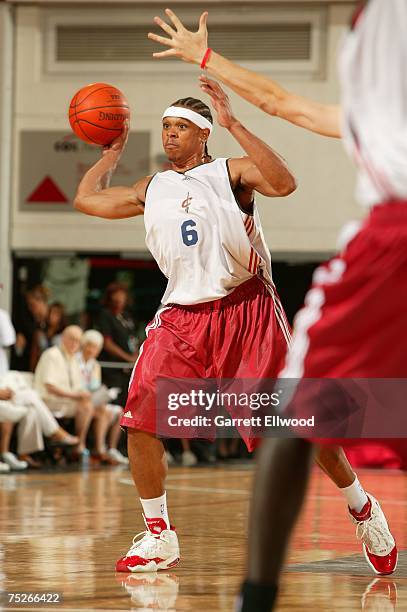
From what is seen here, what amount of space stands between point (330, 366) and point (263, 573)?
A: 1.53 feet

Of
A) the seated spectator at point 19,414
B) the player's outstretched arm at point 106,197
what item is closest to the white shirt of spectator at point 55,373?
the seated spectator at point 19,414

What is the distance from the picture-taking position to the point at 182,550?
199 inches

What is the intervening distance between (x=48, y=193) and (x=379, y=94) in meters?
10.7

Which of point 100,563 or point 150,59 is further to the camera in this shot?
point 150,59

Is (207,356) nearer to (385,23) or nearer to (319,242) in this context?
(385,23)

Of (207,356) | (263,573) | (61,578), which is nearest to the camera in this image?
(263,573)

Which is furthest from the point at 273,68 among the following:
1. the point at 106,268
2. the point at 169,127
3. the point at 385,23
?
the point at 385,23

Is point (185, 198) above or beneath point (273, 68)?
beneath

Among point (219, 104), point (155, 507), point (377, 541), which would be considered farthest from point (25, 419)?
point (219, 104)

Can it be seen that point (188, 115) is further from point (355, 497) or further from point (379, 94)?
point (379, 94)

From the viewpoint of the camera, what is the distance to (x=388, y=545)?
4422mm

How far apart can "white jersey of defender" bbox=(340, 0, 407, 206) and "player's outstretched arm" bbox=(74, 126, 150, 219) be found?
2.20 m

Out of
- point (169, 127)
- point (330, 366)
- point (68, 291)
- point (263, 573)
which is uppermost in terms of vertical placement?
point (169, 127)

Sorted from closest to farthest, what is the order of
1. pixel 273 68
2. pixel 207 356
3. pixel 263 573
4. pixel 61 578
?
pixel 263 573 < pixel 61 578 < pixel 207 356 < pixel 273 68
